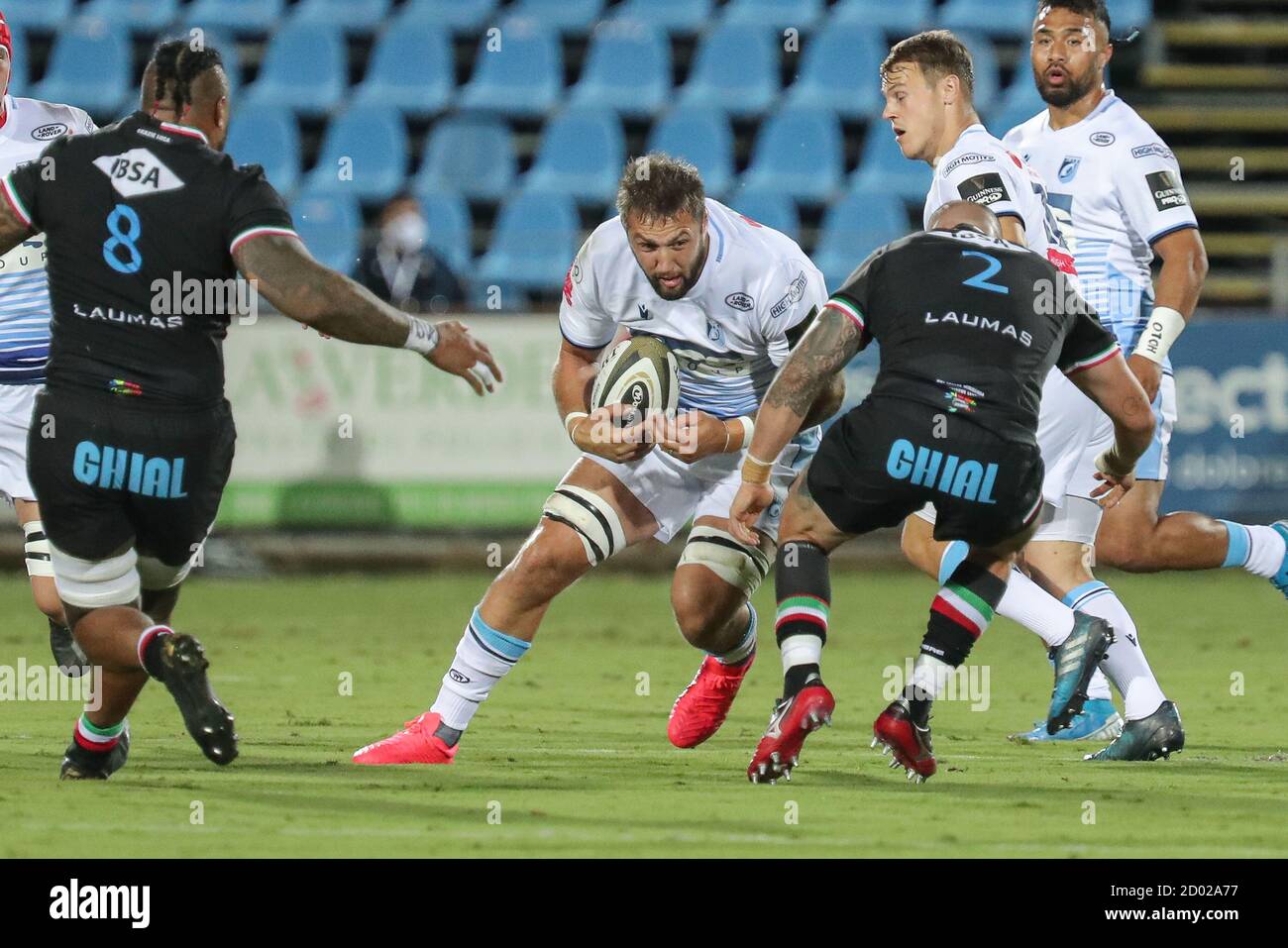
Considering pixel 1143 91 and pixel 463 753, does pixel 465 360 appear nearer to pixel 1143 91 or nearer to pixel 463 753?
pixel 463 753

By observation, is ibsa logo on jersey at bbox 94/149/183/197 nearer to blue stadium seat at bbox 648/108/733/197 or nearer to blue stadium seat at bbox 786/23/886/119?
blue stadium seat at bbox 648/108/733/197

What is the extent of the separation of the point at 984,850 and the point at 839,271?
9820mm

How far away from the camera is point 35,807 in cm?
549

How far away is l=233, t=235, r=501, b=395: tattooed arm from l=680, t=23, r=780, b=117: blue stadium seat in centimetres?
1138

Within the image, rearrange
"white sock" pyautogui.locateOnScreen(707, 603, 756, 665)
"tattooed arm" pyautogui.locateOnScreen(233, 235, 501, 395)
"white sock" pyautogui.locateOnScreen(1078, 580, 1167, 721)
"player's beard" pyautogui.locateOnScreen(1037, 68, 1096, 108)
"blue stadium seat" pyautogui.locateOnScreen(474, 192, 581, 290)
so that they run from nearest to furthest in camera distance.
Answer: "tattooed arm" pyautogui.locateOnScreen(233, 235, 501, 395), "white sock" pyautogui.locateOnScreen(1078, 580, 1167, 721), "white sock" pyautogui.locateOnScreen(707, 603, 756, 665), "player's beard" pyautogui.locateOnScreen(1037, 68, 1096, 108), "blue stadium seat" pyautogui.locateOnScreen(474, 192, 581, 290)

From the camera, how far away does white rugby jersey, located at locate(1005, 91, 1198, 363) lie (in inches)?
301

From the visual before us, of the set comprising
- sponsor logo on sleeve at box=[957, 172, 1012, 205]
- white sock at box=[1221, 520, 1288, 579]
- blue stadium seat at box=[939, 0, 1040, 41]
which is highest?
blue stadium seat at box=[939, 0, 1040, 41]

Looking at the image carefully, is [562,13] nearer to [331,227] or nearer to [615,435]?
[331,227]

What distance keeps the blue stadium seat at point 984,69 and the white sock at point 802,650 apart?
10.9m

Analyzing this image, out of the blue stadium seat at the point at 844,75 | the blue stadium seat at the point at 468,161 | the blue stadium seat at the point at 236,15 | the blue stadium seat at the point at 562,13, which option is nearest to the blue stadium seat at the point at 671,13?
the blue stadium seat at the point at 562,13

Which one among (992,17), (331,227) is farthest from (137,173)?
(992,17)

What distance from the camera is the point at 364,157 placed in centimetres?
1628

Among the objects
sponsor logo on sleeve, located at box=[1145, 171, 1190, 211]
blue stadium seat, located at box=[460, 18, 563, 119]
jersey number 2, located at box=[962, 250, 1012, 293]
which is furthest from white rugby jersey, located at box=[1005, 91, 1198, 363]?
blue stadium seat, located at box=[460, 18, 563, 119]

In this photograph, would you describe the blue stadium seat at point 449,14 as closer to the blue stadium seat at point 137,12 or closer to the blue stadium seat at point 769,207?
the blue stadium seat at point 137,12
